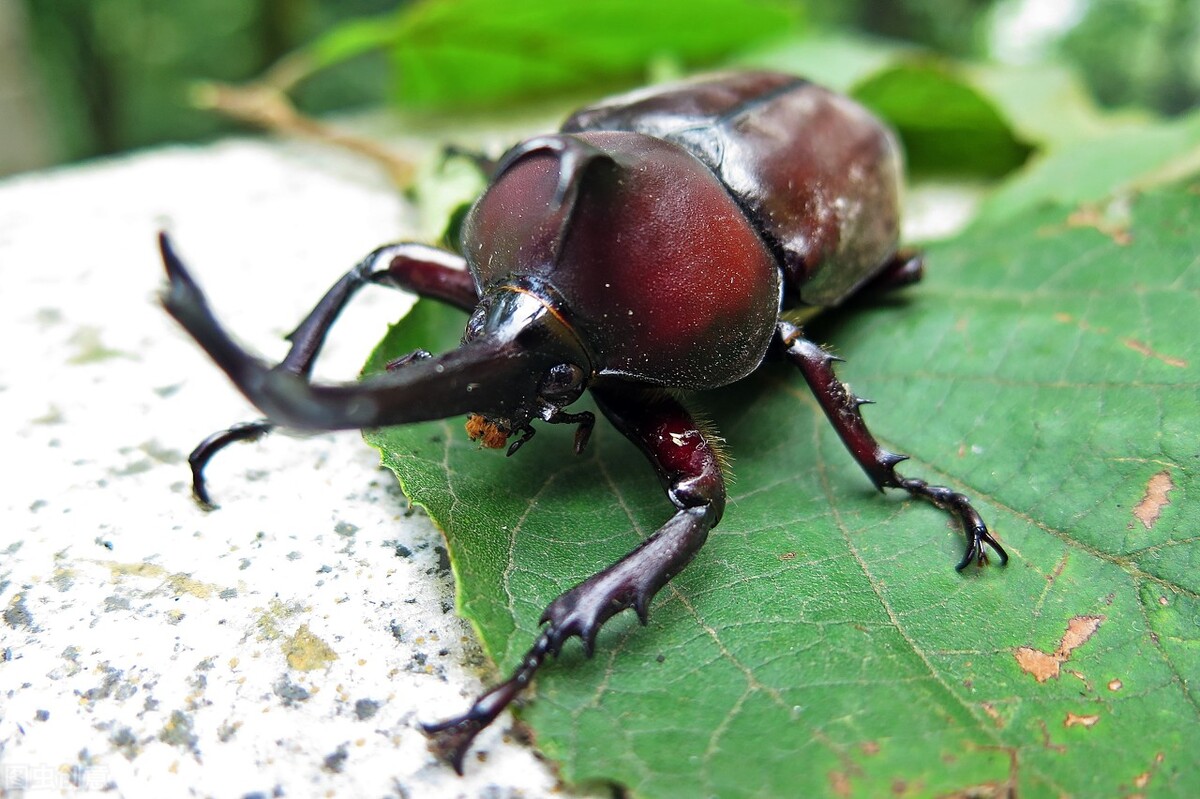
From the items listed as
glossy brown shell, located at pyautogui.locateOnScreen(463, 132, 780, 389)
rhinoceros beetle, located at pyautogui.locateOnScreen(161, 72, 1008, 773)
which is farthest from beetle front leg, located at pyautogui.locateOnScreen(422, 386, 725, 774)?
glossy brown shell, located at pyautogui.locateOnScreen(463, 132, 780, 389)

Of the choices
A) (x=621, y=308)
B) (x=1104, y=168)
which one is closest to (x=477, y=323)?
(x=621, y=308)

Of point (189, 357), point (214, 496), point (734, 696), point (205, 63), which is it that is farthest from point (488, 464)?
point (205, 63)

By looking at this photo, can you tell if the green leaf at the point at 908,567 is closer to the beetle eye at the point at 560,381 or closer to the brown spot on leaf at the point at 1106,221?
Result: the brown spot on leaf at the point at 1106,221

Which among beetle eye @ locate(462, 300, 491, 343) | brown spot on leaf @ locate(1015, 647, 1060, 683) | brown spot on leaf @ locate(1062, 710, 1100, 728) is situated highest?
beetle eye @ locate(462, 300, 491, 343)

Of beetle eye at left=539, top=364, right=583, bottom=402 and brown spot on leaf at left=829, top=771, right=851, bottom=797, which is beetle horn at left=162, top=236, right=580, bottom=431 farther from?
brown spot on leaf at left=829, top=771, right=851, bottom=797

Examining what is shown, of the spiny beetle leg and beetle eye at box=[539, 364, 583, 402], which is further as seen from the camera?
the spiny beetle leg

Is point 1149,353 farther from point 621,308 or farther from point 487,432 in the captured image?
point 487,432
